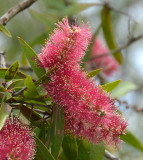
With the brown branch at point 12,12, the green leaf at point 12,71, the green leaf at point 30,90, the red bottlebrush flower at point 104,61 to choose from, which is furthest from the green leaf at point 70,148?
the red bottlebrush flower at point 104,61

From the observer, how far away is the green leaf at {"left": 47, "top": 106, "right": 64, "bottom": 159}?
1.45m

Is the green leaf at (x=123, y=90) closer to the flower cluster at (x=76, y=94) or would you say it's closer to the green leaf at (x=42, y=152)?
the flower cluster at (x=76, y=94)

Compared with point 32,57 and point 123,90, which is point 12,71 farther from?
point 123,90

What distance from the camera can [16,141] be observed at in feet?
4.30

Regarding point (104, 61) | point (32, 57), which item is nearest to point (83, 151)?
point (32, 57)

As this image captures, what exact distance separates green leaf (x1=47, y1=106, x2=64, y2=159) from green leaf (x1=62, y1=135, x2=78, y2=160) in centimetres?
21

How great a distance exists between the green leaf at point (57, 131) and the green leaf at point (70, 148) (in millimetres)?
212

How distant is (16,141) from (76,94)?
1.10 feet

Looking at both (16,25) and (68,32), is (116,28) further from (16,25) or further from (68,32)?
(68,32)

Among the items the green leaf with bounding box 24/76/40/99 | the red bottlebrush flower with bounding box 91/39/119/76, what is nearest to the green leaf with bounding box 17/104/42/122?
the green leaf with bounding box 24/76/40/99

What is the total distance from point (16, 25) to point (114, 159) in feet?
9.51

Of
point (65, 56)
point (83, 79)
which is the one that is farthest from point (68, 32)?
point (83, 79)

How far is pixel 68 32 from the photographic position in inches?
59.2

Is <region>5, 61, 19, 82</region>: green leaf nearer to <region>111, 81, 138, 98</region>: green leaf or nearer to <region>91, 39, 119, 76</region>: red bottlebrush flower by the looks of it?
<region>111, 81, 138, 98</region>: green leaf
